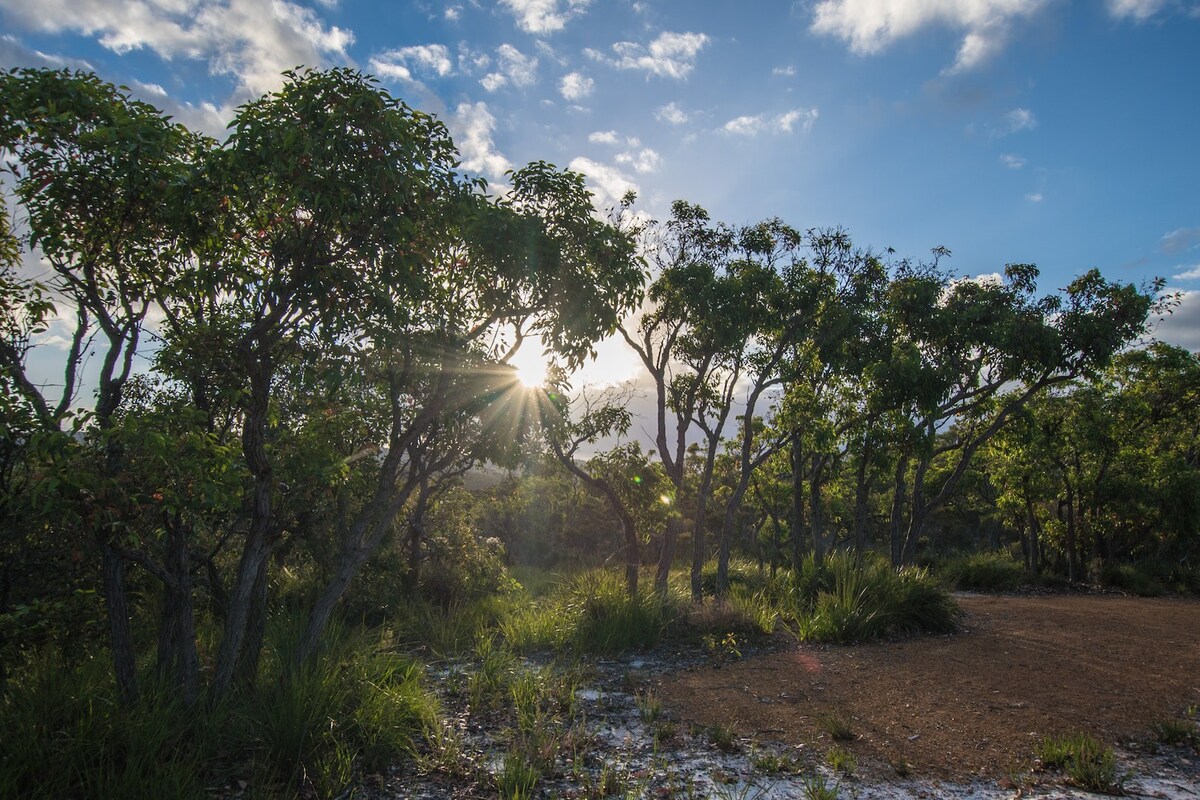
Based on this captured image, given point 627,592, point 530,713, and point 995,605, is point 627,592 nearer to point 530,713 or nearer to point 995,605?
point 530,713

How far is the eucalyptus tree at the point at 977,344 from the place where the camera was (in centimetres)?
1508

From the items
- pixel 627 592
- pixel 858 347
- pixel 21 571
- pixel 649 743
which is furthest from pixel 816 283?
pixel 21 571

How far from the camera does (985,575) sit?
21.2 m

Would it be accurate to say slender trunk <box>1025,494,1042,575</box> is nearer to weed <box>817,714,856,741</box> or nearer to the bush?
the bush

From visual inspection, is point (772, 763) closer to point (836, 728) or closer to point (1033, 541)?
point (836, 728)

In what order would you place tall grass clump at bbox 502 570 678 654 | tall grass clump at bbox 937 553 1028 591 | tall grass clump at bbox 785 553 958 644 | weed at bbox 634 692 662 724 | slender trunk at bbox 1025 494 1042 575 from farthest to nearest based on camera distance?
1. slender trunk at bbox 1025 494 1042 575
2. tall grass clump at bbox 937 553 1028 591
3. tall grass clump at bbox 785 553 958 644
4. tall grass clump at bbox 502 570 678 654
5. weed at bbox 634 692 662 724

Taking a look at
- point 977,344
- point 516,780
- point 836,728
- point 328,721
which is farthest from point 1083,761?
point 977,344

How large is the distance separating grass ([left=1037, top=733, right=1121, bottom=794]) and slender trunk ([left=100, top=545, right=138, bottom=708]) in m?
6.98

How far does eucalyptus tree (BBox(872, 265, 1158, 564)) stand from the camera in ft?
49.5

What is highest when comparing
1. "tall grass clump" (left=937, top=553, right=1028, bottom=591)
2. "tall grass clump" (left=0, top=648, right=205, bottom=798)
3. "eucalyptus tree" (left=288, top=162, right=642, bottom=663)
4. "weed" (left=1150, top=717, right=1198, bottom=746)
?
"eucalyptus tree" (left=288, top=162, right=642, bottom=663)

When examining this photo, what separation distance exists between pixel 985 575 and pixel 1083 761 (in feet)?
59.8

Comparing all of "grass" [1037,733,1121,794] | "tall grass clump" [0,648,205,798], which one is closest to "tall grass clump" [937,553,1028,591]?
"grass" [1037,733,1121,794]

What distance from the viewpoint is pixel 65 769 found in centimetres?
435

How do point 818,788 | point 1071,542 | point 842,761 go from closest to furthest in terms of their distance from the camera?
point 818,788 < point 842,761 < point 1071,542
